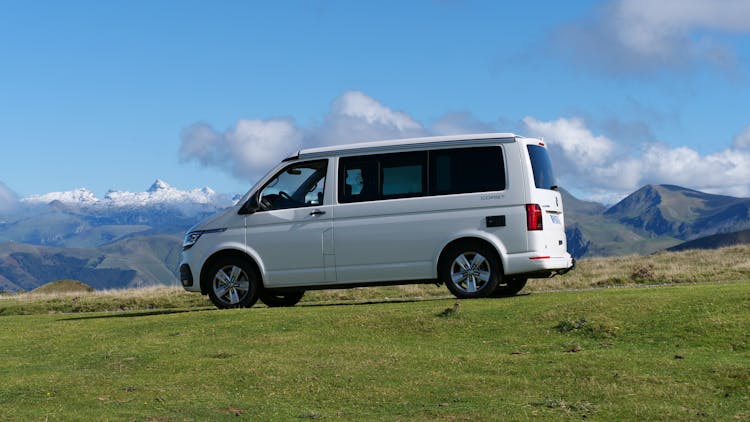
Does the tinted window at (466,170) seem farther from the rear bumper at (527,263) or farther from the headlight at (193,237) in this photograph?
the headlight at (193,237)

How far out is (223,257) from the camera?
17719 mm

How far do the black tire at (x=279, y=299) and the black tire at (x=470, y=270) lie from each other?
11.5 feet

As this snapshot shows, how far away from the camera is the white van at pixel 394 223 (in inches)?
636

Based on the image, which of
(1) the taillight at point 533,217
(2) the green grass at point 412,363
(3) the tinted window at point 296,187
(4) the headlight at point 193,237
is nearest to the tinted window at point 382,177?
(3) the tinted window at point 296,187

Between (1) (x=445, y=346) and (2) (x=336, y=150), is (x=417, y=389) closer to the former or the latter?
(1) (x=445, y=346)

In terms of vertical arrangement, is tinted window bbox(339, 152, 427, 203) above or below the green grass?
above

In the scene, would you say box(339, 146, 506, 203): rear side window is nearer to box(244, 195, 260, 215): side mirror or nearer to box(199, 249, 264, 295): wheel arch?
box(244, 195, 260, 215): side mirror

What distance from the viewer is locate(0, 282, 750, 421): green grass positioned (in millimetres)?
9844

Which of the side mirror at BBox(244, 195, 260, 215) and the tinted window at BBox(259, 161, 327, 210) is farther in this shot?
the side mirror at BBox(244, 195, 260, 215)

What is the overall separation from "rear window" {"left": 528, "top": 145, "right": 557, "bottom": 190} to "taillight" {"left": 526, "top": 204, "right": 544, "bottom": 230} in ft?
1.80

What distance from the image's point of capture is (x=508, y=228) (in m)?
16.0

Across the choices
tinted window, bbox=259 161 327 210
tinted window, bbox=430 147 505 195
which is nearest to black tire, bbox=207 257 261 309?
tinted window, bbox=259 161 327 210

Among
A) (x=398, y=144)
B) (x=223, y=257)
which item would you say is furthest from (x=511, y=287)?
(x=223, y=257)

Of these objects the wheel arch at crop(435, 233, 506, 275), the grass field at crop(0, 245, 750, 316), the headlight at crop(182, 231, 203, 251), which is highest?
the headlight at crop(182, 231, 203, 251)
